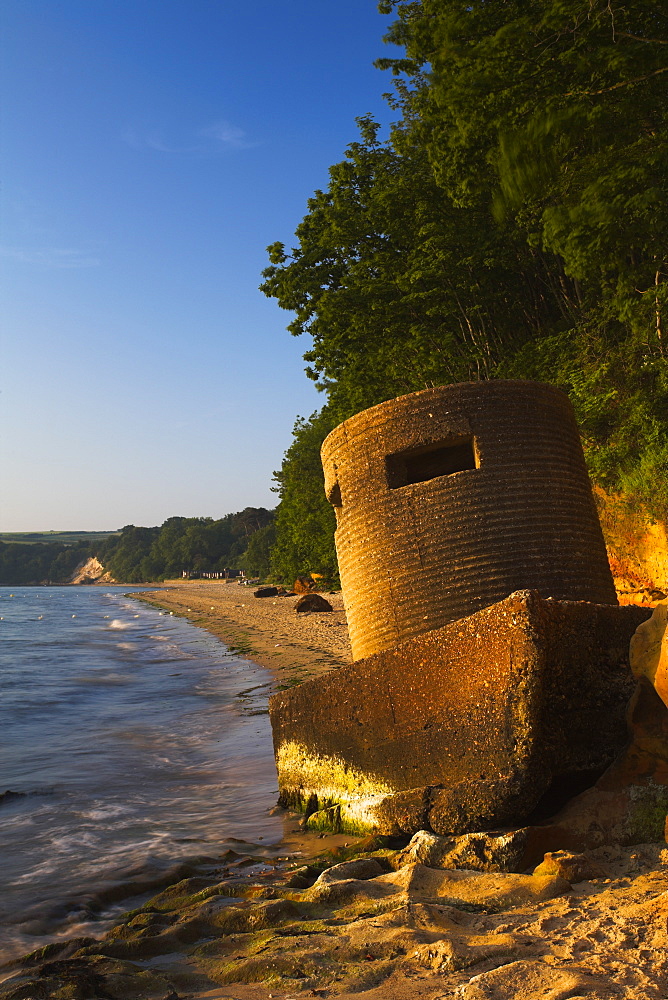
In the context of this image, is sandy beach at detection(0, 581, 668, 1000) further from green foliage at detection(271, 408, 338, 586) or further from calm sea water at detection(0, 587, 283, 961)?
green foliage at detection(271, 408, 338, 586)

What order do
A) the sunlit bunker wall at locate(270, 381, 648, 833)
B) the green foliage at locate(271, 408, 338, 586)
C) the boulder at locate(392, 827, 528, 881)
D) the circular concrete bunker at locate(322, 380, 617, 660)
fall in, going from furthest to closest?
the green foliage at locate(271, 408, 338, 586) → the circular concrete bunker at locate(322, 380, 617, 660) → the sunlit bunker wall at locate(270, 381, 648, 833) → the boulder at locate(392, 827, 528, 881)

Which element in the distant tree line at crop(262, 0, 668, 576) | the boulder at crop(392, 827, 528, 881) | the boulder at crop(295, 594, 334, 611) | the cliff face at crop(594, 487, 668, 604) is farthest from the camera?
the boulder at crop(295, 594, 334, 611)

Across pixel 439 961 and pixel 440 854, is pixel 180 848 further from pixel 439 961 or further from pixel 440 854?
pixel 439 961

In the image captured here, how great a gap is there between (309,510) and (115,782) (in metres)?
36.8

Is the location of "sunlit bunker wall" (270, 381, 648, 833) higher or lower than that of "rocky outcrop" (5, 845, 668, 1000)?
higher

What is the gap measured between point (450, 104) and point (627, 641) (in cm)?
815

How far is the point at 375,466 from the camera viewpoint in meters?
5.07

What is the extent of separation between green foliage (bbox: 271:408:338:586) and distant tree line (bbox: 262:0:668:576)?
20.1 metres

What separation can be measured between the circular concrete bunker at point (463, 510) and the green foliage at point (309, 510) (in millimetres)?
33144

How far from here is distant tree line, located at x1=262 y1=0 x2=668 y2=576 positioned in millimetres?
7836

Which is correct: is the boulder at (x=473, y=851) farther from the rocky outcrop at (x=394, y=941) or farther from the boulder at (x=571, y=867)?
the boulder at (x=571, y=867)

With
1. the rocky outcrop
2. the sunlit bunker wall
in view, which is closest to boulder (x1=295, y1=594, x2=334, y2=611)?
the sunlit bunker wall

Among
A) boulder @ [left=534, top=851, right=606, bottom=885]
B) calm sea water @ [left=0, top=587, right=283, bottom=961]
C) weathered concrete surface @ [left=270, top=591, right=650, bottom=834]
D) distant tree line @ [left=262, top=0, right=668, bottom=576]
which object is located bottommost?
calm sea water @ [left=0, top=587, right=283, bottom=961]

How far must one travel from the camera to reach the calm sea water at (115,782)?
472cm
